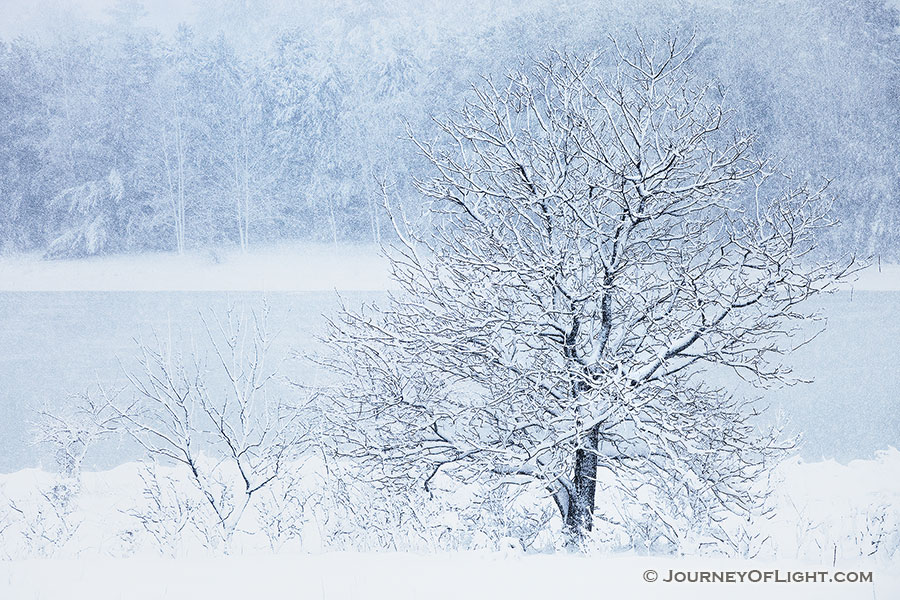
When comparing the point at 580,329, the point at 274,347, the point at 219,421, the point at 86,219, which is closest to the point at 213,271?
the point at 274,347

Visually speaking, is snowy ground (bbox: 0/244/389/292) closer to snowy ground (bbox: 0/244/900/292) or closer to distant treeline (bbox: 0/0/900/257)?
snowy ground (bbox: 0/244/900/292)

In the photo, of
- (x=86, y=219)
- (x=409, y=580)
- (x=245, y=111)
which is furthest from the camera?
(x=245, y=111)

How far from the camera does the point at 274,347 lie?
21.6 ft

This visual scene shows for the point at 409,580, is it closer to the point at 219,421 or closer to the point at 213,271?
the point at 219,421

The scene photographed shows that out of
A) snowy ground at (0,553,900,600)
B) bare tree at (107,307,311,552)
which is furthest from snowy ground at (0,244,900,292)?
snowy ground at (0,553,900,600)

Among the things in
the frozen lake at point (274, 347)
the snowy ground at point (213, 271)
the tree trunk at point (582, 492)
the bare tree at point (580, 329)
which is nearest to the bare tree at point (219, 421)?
the frozen lake at point (274, 347)

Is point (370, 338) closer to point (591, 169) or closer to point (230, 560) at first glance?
point (230, 560)

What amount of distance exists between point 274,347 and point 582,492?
336 cm

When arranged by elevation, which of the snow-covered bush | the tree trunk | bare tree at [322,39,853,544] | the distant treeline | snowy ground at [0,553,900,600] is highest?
the distant treeline

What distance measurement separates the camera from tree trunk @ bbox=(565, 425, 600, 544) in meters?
4.61

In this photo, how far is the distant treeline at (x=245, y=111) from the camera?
6094 millimetres

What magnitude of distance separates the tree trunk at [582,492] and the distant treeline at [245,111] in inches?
114

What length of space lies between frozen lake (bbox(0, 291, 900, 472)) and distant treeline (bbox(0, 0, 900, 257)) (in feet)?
1.85

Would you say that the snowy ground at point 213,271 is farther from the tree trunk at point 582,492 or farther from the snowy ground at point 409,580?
the snowy ground at point 409,580
